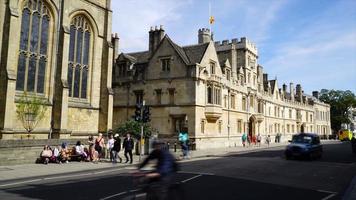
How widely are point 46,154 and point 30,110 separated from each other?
446cm

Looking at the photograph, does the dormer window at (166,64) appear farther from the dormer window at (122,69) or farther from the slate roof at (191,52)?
the dormer window at (122,69)

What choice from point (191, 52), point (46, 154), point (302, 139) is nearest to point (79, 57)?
point (46, 154)

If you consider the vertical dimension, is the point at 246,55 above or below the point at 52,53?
above

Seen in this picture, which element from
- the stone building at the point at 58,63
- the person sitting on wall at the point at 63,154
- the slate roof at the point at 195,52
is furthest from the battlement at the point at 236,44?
the person sitting on wall at the point at 63,154

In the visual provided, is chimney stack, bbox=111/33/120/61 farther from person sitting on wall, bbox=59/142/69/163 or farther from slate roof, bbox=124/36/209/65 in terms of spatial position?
person sitting on wall, bbox=59/142/69/163

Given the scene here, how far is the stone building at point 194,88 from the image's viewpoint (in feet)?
112

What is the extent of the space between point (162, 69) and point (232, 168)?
68.0 feet

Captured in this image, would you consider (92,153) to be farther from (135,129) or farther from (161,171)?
(161,171)

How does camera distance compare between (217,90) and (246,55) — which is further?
(246,55)

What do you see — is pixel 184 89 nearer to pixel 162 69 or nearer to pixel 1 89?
pixel 162 69

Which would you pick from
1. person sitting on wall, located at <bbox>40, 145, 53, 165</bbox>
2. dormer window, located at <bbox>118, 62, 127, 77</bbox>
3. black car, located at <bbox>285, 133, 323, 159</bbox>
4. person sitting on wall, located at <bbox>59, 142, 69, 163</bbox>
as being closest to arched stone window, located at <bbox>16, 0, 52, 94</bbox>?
person sitting on wall, located at <bbox>59, 142, 69, 163</bbox>

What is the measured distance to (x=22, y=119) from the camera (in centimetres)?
2233

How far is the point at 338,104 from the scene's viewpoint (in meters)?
94.2

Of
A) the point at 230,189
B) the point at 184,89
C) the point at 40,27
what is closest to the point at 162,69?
the point at 184,89
